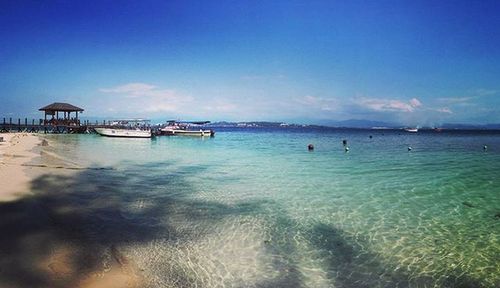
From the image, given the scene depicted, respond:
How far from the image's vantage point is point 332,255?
782 centimetres

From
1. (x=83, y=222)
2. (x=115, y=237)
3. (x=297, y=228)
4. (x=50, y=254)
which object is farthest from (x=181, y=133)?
(x=50, y=254)

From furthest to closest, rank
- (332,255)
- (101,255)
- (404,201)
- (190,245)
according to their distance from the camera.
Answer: (404,201)
(190,245)
(332,255)
(101,255)

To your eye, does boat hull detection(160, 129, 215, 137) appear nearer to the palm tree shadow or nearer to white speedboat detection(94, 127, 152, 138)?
white speedboat detection(94, 127, 152, 138)

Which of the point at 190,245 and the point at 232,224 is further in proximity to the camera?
the point at 232,224

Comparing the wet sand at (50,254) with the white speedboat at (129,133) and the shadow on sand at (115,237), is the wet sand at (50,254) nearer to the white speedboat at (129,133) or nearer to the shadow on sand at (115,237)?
the shadow on sand at (115,237)

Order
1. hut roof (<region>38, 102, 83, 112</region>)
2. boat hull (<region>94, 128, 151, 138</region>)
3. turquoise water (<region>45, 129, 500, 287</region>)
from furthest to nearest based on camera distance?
hut roof (<region>38, 102, 83, 112</region>)
boat hull (<region>94, 128, 151, 138</region>)
turquoise water (<region>45, 129, 500, 287</region>)

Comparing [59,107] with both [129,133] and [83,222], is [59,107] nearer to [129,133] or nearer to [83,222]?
[129,133]

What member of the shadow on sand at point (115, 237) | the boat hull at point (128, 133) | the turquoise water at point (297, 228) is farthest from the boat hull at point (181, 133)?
the shadow on sand at point (115, 237)

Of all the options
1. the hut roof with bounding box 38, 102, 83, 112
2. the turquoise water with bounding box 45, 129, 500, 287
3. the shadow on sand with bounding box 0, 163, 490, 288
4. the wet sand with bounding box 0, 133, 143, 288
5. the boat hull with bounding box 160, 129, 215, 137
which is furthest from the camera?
the boat hull with bounding box 160, 129, 215, 137

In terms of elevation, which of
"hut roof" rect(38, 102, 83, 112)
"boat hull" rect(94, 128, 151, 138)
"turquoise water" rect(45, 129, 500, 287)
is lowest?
"turquoise water" rect(45, 129, 500, 287)

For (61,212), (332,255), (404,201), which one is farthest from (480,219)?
(61,212)

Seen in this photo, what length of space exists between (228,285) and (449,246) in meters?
5.98

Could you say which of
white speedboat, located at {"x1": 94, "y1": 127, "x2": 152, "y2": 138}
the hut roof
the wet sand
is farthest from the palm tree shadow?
the hut roof

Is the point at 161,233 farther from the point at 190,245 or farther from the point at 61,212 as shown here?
the point at 61,212
